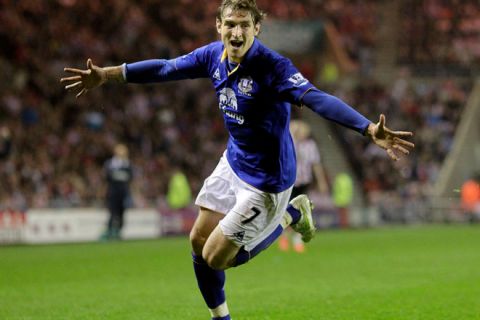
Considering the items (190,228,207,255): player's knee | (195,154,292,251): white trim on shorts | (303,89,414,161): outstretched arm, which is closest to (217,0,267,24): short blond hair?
(303,89,414,161): outstretched arm

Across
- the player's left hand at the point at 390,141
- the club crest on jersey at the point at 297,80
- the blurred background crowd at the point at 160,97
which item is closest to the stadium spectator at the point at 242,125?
the club crest on jersey at the point at 297,80

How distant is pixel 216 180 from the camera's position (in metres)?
6.85

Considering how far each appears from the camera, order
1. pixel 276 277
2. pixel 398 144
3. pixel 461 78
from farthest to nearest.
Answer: pixel 461 78 → pixel 276 277 → pixel 398 144

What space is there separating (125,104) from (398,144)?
2102cm

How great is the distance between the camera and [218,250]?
21.6 ft

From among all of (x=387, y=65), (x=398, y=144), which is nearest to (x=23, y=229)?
(x=398, y=144)

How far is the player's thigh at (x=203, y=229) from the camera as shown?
6.84 m

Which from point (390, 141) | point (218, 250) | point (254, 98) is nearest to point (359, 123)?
point (390, 141)

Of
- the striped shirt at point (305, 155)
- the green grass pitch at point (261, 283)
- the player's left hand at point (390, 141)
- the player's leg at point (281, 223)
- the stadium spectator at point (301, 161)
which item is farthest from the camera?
the striped shirt at point (305, 155)

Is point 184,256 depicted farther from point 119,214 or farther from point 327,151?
point 327,151

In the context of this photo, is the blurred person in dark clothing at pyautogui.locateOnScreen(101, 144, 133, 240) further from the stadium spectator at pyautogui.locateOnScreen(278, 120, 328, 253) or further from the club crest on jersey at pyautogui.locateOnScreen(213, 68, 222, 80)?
the club crest on jersey at pyautogui.locateOnScreen(213, 68, 222, 80)

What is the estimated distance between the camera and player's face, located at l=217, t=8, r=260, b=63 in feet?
20.8

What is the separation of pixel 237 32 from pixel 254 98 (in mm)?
468

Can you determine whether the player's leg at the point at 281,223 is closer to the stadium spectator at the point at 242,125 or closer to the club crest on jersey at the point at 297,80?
the stadium spectator at the point at 242,125
